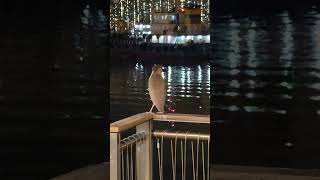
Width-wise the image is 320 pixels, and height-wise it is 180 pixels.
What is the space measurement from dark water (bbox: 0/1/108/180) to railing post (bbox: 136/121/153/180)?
0.83 meters

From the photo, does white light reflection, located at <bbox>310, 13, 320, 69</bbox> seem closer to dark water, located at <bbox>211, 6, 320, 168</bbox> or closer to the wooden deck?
dark water, located at <bbox>211, 6, 320, 168</bbox>

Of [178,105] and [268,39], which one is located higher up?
[268,39]

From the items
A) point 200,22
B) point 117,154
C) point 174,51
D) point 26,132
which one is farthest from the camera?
point 117,154

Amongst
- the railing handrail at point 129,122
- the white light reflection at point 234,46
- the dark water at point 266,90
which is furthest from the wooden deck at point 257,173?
the railing handrail at point 129,122

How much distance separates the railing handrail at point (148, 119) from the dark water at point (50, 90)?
1.76 feet

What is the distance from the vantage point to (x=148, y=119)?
2.40m

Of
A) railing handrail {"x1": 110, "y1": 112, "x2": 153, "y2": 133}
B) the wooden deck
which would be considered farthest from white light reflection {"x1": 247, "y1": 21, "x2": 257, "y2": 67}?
railing handrail {"x1": 110, "y1": 112, "x2": 153, "y2": 133}

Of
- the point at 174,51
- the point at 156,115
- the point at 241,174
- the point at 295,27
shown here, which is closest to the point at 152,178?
the point at 156,115

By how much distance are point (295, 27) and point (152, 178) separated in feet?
4.40

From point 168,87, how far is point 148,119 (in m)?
0.20

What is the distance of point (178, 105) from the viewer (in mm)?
2627

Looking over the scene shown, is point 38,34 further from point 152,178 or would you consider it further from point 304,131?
point 152,178

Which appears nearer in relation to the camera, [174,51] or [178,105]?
[174,51]

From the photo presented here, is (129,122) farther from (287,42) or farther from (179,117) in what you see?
(287,42)
